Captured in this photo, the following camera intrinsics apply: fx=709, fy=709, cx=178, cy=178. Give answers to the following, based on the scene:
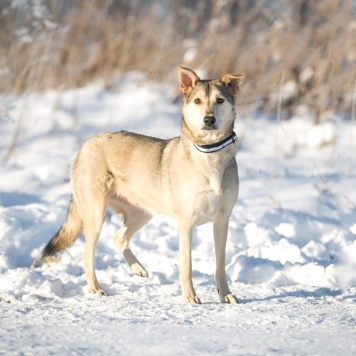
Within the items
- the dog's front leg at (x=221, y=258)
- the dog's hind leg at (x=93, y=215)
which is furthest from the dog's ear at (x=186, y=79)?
the dog's hind leg at (x=93, y=215)

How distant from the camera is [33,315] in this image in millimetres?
4059

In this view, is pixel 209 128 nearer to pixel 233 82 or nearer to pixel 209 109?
pixel 209 109

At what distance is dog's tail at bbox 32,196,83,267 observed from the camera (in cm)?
540

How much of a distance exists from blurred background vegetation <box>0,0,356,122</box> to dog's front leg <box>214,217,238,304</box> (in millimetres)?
5526

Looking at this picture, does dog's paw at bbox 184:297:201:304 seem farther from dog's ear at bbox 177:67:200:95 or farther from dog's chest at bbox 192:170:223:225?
dog's ear at bbox 177:67:200:95

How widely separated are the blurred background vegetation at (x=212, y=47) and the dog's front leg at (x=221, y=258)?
18.1 feet

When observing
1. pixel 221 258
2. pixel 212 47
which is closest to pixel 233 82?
pixel 221 258

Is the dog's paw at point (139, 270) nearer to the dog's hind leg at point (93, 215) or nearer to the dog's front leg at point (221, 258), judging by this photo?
the dog's hind leg at point (93, 215)

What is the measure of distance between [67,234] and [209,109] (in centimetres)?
161

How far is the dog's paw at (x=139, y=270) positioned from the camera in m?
5.23

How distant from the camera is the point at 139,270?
207 inches

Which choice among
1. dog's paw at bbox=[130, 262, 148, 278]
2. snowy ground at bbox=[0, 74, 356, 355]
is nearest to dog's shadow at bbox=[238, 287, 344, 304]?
snowy ground at bbox=[0, 74, 356, 355]

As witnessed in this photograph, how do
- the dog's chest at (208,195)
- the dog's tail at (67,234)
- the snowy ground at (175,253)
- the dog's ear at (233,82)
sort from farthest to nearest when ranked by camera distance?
the dog's tail at (67,234)
the dog's ear at (233,82)
the dog's chest at (208,195)
the snowy ground at (175,253)

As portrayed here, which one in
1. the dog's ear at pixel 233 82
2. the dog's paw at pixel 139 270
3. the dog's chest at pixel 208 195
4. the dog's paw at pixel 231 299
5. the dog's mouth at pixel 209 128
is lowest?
the dog's paw at pixel 231 299
